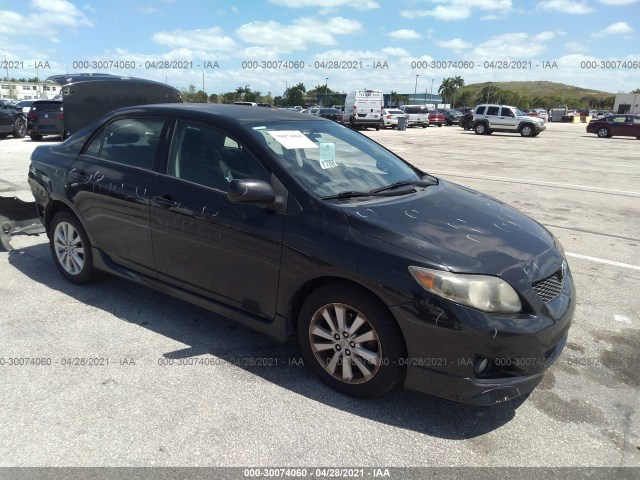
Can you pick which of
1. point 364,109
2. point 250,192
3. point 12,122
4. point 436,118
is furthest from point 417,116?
point 250,192

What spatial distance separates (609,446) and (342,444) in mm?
1410

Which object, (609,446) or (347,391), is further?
(347,391)

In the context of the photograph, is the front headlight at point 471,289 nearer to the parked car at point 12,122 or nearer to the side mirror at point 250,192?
the side mirror at point 250,192

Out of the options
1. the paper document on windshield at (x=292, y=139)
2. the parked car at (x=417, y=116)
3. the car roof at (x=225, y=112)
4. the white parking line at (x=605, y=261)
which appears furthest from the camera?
A: the parked car at (x=417, y=116)

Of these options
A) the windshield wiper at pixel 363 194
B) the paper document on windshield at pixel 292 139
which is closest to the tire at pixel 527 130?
the windshield wiper at pixel 363 194

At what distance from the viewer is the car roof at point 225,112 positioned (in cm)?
355

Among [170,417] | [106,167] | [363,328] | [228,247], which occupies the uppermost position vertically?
[106,167]

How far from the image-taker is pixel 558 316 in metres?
2.73

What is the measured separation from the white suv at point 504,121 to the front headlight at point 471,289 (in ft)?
103

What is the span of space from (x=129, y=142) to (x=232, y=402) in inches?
92.2

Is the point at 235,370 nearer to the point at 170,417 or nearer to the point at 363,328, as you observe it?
the point at 170,417

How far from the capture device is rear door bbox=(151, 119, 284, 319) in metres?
3.10

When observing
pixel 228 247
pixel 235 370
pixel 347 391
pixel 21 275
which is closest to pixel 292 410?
pixel 347 391

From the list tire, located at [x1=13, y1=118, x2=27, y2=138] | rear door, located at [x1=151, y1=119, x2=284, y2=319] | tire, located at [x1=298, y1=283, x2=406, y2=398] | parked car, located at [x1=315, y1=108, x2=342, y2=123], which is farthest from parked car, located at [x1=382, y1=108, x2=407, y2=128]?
tire, located at [x1=298, y1=283, x2=406, y2=398]
